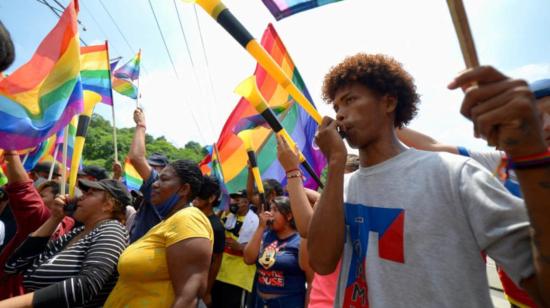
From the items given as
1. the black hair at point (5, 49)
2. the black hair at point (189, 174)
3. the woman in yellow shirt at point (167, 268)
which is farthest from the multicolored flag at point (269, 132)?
the black hair at point (5, 49)

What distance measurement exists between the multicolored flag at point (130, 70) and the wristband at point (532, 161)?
247 inches

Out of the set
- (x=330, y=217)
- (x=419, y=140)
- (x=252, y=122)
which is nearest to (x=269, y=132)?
(x=252, y=122)

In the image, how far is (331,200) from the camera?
1.33m

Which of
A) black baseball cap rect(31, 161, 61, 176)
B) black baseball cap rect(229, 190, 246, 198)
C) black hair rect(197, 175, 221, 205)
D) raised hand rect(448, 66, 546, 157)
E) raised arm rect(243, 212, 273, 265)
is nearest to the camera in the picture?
raised hand rect(448, 66, 546, 157)

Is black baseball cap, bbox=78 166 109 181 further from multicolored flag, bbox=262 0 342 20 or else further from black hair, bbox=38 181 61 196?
multicolored flag, bbox=262 0 342 20

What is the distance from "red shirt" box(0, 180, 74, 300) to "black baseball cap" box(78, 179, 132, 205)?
0.32m

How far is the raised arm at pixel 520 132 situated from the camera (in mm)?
746

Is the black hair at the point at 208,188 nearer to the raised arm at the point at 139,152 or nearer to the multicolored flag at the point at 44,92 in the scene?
the raised arm at the point at 139,152

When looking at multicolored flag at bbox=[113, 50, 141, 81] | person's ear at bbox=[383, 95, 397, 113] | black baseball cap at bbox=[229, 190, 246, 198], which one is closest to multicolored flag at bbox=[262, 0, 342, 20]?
person's ear at bbox=[383, 95, 397, 113]

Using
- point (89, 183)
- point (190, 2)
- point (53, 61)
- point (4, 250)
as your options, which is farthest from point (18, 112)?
point (190, 2)

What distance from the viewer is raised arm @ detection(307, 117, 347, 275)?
1.33 meters

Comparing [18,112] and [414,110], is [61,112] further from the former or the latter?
[414,110]

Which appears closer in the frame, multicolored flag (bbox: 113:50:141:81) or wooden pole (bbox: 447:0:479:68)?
wooden pole (bbox: 447:0:479:68)

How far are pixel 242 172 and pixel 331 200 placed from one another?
384cm
